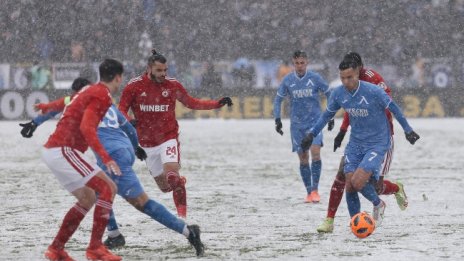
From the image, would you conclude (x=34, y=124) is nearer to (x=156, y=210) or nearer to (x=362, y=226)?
(x=156, y=210)

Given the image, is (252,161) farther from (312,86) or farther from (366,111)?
(366,111)

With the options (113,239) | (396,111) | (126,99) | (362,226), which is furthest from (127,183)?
(396,111)

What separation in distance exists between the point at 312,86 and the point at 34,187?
436 centimetres

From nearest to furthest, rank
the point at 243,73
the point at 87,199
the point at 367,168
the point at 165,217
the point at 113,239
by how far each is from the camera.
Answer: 1. the point at 87,199
2. the point at 165,217
3. the point at 113,239
4. the point at 367,168
5. the point at 243,73

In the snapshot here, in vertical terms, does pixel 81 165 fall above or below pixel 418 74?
above

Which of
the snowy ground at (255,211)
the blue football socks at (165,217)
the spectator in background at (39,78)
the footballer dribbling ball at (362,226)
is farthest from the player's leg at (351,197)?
the spectator in background at (39,78)

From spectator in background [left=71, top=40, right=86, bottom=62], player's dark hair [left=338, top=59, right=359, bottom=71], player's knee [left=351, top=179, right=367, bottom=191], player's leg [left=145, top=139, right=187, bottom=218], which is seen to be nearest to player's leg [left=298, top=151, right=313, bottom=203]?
player's leg [left=145, top=139, right=187, bottom=218]

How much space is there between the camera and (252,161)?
18797mm

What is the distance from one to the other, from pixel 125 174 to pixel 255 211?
11.6 ft

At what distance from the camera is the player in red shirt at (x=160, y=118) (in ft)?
34.7

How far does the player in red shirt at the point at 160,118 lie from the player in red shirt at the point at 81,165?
2.63m

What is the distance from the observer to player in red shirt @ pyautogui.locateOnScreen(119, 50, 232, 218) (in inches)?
416

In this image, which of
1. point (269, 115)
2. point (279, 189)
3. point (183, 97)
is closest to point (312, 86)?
point (279, 189)

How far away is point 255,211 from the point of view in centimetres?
1163
